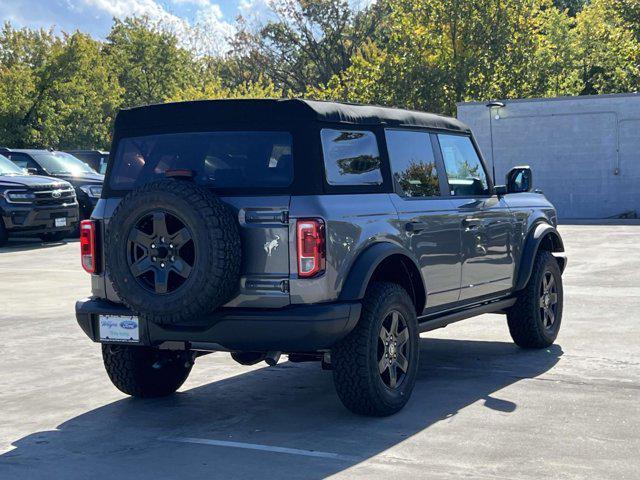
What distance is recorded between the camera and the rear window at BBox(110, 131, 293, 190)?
6.32 metres

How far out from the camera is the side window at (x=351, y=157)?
6.45m

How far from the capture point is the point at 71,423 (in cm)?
663

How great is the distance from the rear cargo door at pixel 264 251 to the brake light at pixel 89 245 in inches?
44.0

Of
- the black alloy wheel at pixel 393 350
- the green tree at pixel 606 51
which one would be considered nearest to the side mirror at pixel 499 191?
the black alloy wheel at pixel 393 350

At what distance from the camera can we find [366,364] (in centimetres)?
633

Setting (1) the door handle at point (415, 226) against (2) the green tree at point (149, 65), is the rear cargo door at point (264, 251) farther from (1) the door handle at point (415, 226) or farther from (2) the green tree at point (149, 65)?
(2) the green tree at point (149, 65)

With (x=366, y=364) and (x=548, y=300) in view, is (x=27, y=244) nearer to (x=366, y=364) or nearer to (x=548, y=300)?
(x=548, y=300)

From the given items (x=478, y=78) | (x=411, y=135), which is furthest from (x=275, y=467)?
(x=478, y=78)

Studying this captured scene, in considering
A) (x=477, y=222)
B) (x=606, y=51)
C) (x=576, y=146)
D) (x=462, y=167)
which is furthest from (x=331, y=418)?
(x=606, y=51)

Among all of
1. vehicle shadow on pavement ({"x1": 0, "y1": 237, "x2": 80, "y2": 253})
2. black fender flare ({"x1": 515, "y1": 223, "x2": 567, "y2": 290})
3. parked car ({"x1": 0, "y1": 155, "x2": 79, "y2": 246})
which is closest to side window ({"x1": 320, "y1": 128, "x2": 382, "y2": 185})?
black fender flare ({"x1": 515, "y1": 223, "x2": 567, "y2": 290})

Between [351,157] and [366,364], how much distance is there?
4.25ft

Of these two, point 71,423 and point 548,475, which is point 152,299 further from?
point 548,475

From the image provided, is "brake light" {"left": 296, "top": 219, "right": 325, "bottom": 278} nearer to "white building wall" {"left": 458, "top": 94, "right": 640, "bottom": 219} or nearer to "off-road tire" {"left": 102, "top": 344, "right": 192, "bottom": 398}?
"off-road tire" {"left": 102, "top": 344, "right": 192, "bottom": 398}

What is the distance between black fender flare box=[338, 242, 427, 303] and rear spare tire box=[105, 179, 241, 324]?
2.14ft
